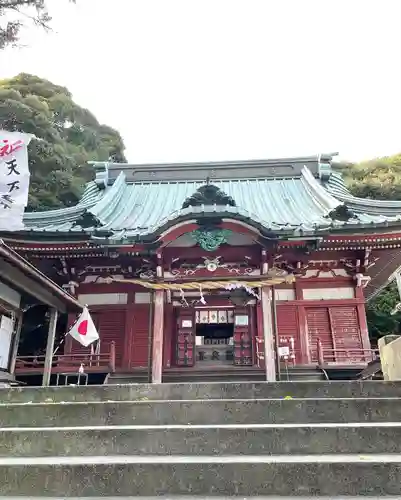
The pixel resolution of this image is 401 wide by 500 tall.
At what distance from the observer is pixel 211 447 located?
3.11 metres

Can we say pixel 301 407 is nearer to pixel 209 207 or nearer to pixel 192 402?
pixel 192 402

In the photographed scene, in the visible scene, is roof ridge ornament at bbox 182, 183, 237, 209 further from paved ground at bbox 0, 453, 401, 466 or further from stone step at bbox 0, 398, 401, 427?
paved ground at bbox 0, 453, 401, 466

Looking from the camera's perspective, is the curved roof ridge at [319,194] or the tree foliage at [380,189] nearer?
the curved roof ridge at [319,194]

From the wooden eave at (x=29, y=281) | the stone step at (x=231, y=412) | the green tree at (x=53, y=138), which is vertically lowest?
the stone step at (x=231, y=412)

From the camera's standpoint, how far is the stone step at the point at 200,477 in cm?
259

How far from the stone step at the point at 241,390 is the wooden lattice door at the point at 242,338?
18.1ft

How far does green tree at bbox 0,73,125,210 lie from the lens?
1955 cm

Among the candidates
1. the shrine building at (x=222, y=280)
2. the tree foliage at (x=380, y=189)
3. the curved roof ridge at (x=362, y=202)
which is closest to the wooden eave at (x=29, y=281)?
the shrine building at (x=222, y=280)

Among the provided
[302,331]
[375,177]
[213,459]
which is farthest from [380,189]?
[213,459]

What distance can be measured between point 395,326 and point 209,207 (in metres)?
11.7

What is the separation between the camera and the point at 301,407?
364 cm

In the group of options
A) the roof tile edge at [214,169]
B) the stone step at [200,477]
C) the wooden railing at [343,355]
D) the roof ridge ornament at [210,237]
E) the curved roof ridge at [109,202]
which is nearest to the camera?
the stone step at [200,477]

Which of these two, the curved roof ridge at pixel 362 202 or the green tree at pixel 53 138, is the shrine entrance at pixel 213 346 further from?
the green tree at pixel 53 138

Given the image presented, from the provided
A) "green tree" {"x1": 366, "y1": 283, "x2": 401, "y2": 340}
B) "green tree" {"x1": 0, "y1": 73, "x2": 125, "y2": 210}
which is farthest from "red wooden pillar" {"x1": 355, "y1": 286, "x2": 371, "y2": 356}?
"green tree" {"x1": 0, "y1": 73, "x2": 125, "y2": 210}
